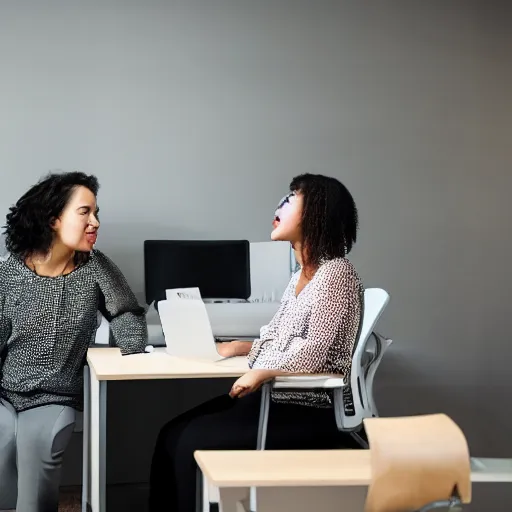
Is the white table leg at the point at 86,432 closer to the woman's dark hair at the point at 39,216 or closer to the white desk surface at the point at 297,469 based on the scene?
the woman's dark hair at the point at 39,216

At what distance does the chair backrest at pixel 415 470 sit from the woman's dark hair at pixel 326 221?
5.14 ft

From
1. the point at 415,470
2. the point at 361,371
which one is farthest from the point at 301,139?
the point at 415,470

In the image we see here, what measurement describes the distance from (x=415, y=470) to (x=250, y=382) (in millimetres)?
1213

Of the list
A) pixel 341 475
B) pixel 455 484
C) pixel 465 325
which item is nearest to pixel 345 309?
pixel 341 475

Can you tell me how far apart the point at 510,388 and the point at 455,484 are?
3.56 meters

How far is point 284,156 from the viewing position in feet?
15.6

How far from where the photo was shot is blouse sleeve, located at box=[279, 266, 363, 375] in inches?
115

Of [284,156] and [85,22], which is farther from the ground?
[85,22]

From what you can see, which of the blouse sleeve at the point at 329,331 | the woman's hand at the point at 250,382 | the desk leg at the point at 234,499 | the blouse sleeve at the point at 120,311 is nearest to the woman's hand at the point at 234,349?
the blouse sleeve at the point at 120,311

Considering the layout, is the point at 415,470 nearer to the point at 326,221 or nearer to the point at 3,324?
the point at 326,221

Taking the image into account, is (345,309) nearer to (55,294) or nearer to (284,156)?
(55,294)

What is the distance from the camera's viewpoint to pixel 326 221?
3.19 metres

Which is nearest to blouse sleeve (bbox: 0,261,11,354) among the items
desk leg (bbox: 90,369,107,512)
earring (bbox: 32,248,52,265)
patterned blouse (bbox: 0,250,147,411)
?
patterned blouse (bbox: 0,250,147,411)

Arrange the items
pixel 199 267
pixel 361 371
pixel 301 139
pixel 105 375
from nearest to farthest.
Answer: pixel 105 375
pixel 361 371
pixel 199 267
pixel 301 139
